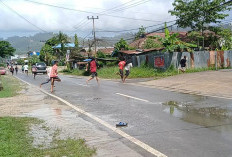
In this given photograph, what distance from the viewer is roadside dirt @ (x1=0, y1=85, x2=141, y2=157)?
524cm

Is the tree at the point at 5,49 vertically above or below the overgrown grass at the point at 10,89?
above

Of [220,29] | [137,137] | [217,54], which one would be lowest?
[137,137]

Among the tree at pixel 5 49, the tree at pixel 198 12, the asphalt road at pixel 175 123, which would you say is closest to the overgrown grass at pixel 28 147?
the asphalt road at pixel 175 123

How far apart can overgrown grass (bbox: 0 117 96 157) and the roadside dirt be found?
0.63 ft

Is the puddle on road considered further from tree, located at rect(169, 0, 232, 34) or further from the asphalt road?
tree, located at rect(169, 0, 232, 34)

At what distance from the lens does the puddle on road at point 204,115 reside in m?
6.73

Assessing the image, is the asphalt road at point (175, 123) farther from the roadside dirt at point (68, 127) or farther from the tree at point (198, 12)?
the tree at point (198, 12)

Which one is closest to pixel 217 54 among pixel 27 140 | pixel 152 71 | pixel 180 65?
pixel 180 65

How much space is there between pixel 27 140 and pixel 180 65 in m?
21.1

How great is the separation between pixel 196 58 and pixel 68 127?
21.3m

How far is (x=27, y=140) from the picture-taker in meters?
5.78

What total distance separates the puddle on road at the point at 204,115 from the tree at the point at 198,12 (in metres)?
23.3

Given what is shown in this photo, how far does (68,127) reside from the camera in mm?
6988

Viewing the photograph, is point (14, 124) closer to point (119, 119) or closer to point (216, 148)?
point (119, 119)
